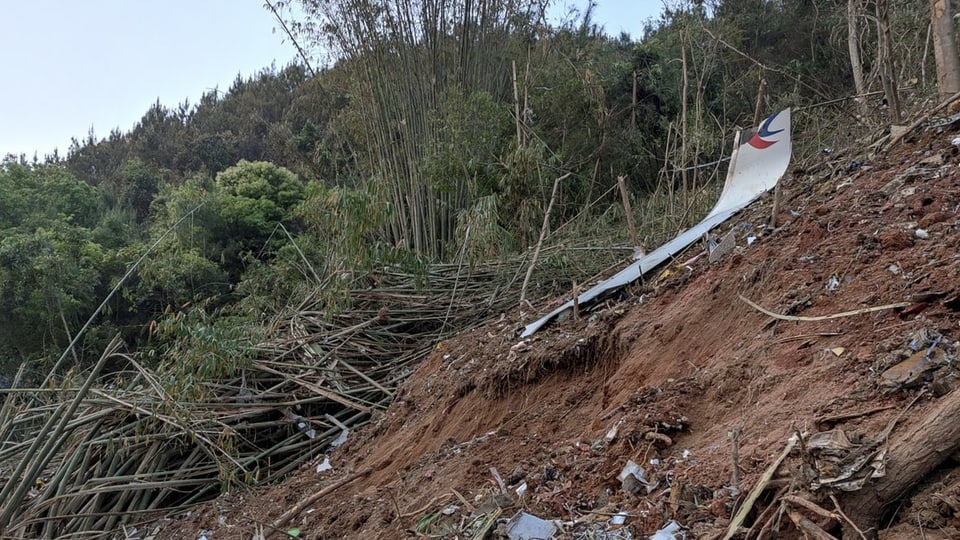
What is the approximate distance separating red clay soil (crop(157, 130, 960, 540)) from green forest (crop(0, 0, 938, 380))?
105 centimetres

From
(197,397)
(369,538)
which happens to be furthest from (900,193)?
(197,397)

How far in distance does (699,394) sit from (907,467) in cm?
74

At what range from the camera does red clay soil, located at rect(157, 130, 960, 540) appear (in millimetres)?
1481

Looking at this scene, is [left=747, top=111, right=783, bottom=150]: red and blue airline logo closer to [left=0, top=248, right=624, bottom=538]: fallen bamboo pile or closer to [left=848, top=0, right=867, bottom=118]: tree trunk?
[left=848, top=0, right=867, bottom=118]: tree trunk

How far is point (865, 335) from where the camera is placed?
1.72 meters

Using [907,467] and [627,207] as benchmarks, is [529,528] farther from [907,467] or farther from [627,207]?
[627,207]

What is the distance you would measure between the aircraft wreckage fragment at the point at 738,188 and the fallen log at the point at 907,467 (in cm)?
189

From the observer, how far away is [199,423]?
3.49 m

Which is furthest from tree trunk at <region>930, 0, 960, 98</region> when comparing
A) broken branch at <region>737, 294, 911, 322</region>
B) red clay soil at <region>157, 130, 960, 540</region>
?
broken branch at <region>737, 294, 911, 322</region>

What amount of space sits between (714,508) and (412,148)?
216 inches

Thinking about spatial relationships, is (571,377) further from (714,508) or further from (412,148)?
(412,148)

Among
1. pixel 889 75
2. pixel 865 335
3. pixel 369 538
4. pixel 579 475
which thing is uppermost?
pixel 889 75

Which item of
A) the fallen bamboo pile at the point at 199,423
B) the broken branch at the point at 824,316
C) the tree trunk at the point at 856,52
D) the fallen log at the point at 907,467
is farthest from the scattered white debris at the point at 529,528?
the tree trunk at the point at 856,52

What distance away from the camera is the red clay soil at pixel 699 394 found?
1.48 meters
